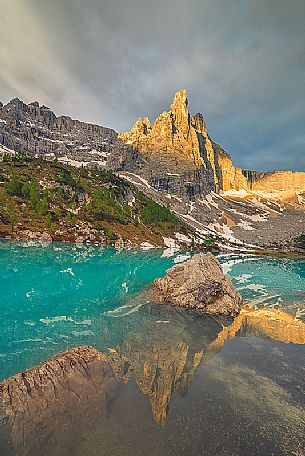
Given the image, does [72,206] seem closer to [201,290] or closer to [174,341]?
[201,290]

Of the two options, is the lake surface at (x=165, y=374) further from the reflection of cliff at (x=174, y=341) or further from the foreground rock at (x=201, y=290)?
the foreground rock at (x=201, y=290)

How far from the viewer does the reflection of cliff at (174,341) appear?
13.0 meters

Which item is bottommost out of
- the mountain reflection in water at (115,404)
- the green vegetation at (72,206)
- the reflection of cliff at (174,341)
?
the reflection of cliff at (174,341)

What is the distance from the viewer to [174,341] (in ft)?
62.0

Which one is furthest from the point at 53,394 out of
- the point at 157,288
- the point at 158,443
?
the point at 157,288

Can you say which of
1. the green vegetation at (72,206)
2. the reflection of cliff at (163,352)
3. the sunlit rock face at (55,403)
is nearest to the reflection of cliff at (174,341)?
the reflection of cliff at (163,352)

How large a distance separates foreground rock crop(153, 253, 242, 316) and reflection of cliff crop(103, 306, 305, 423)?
6.15 ft

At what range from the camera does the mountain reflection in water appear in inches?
340

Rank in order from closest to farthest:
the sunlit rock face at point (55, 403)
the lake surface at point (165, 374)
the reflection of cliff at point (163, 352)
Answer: the sunlit rock face at point (55, 403) → the lake surface at point (165, 374) → the reflection of cliff at point (163, 352)

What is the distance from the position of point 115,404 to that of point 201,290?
1931cm

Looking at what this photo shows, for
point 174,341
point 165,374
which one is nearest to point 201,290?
point 174,341

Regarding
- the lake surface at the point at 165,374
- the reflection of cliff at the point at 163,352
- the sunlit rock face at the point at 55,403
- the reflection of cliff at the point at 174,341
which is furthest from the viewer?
the reflection of cliff at the point at 174,341

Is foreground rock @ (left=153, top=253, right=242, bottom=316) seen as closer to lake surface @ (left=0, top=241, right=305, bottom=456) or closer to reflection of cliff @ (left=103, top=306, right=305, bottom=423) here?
reflection of cliff @ (left=103, top=306, right=305, bottom=423)

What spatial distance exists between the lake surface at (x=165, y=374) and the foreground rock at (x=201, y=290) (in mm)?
2128
